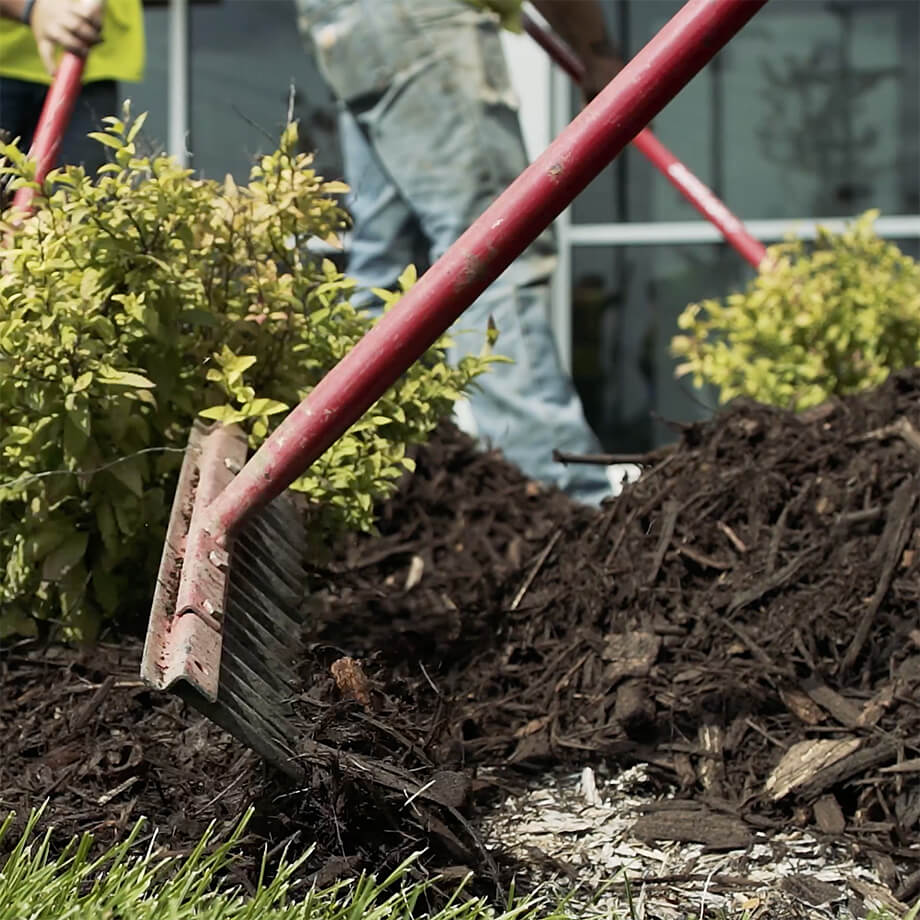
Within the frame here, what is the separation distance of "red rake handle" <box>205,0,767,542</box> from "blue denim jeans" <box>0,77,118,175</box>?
1.82 meters

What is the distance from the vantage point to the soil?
2014mm

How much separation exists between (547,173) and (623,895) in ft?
3.65

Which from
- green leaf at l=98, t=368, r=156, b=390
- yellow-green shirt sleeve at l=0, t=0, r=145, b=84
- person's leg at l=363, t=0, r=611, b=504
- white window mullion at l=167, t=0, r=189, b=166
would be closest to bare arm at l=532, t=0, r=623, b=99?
person's leg at l=363, t=0, r=611, b=504

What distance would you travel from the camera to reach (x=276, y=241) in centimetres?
259

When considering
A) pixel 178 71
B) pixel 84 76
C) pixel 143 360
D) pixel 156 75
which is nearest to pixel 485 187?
pixel 84 76

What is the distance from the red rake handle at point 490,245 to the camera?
189cm

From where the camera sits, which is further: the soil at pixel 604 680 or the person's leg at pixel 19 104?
the person's leg at pixel 19 104

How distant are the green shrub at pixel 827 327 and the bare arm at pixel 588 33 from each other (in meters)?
0.77

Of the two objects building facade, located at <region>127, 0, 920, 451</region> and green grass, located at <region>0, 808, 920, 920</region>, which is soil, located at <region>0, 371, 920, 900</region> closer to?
green grass, located at <region>0, 808, 920, 920</region>

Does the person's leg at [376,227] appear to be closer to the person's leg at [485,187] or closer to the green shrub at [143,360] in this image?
the person's leg at [485,187]

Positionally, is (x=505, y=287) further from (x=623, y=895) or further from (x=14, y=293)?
(x=623, y=895)

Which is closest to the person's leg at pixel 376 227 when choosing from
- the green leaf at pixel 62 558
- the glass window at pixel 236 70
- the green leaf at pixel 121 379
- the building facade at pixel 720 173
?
the building facade at pixel 720 173

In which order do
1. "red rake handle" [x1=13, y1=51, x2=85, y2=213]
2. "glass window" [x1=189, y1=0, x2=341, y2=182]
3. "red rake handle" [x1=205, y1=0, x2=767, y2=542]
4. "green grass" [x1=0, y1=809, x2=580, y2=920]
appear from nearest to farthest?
"green grass" [x1=0, y1=809, x2=580, y2=920], "red rake handle" [x1=205, y1=0, x2=767, y2=542], "red rake handle" [x1=13, y1=51, x2=85, y2=213], "glass window" [x1=189, y1=0, x2=341, y2=182]

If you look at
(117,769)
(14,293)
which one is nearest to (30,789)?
(117,769)
